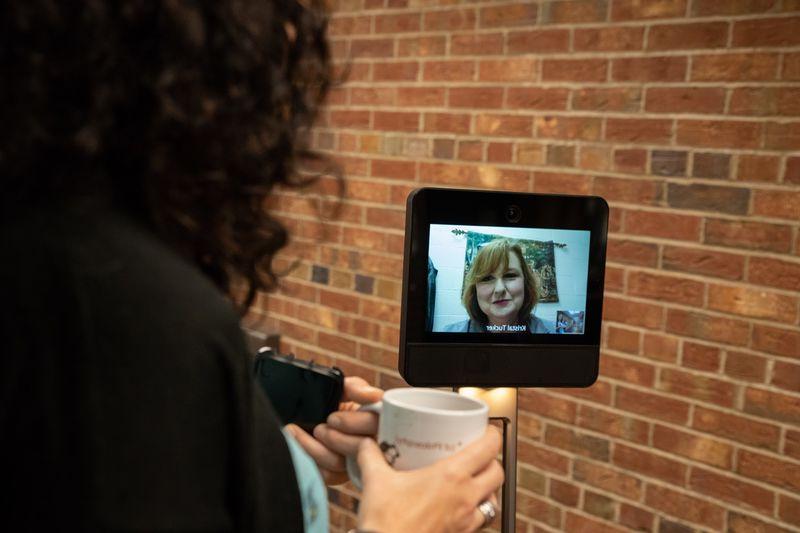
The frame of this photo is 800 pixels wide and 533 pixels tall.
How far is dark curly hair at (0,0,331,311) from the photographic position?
0.54m

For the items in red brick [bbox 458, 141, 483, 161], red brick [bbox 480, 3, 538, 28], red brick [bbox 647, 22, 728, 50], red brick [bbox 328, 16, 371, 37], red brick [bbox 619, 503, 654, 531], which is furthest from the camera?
red brick [bbox 328, 16, 371, 37]

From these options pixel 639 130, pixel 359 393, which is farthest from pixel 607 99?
pixel 359 393

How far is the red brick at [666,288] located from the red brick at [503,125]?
0.48 meters

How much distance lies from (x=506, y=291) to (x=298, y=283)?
1.84 metres

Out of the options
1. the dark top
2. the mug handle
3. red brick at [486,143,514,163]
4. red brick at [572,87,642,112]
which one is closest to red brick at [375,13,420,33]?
red brick at [486,143,514,163]

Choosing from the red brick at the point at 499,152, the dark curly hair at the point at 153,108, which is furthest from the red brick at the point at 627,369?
the dark curly hair at the point at 153,108

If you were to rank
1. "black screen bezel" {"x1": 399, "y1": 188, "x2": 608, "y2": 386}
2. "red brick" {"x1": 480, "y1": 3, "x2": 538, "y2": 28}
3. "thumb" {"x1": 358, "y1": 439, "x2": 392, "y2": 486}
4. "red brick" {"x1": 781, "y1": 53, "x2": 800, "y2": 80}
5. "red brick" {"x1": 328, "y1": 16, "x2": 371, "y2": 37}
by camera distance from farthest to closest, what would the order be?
"red brick" {"x1": 328, "y1": 16, "x2": 371, "y2": 37}, "red brick" {"x1": 480, "y1": 3, "x2": 538, "y2": 28}, "red brick" {"x1": 781, "y1": 53, "x2": 800, "y2": 80}, "black screen bezel" {"x1": 399, "y1": 188, "x2": 608, "y2": 386}, "thumb" {"x1": 358, "y1": 439, "x2": 392, "y2": 486}

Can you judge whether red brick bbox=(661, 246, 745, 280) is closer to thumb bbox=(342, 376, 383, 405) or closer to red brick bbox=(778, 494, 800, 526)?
red brick bbox=(778, 494, 800, 526)

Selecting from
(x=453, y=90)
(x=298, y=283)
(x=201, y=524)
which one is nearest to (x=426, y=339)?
(x=201, y=524)

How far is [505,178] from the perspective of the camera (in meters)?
2.28

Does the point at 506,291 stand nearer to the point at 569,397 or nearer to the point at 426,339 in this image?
the point at 426,339

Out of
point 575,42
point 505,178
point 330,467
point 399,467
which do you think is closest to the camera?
point 399,467

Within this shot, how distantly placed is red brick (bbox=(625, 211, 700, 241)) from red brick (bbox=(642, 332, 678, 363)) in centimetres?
25

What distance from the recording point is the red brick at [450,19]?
2.34 metres
